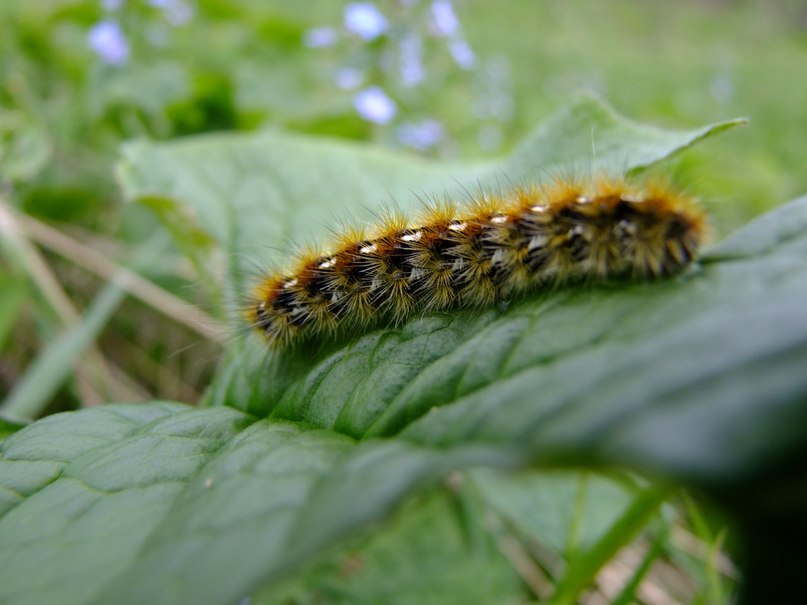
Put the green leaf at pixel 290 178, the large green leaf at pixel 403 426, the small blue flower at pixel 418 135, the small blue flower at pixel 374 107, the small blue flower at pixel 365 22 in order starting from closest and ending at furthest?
1. the large green leaf at pixel 403 426
2. the green leaf at pixel 290 178
3. the small blue flower at pixel 374 107
4. the small blue flower at pixel 365 22
5. the small blue flower at pixel 418 135

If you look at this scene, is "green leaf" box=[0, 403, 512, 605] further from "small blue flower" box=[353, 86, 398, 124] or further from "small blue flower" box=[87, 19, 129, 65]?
"small blue flower" box=[87, 19, 129, 65]

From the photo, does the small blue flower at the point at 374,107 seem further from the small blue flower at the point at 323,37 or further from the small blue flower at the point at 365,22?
the small blue flower at the point at 323,37

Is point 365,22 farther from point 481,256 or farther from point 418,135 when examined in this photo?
point 481,256

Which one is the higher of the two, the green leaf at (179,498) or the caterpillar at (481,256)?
the caterpillar at (481,256)

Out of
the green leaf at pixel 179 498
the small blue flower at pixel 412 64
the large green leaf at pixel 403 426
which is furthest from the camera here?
the small blue flower at pixel 412 64

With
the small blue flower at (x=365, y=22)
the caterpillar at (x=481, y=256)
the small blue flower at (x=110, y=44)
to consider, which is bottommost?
the caterpillar at (x=481, y=256)

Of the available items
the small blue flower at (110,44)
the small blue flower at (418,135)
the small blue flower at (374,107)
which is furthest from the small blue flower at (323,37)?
the small blue flower at (110,44)
